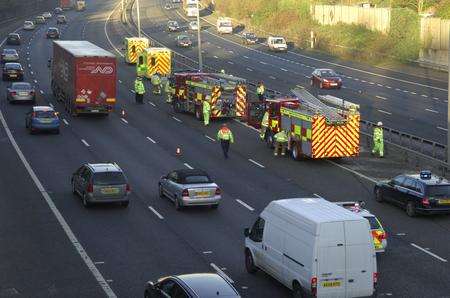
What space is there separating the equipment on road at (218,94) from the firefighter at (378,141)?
39.4ft

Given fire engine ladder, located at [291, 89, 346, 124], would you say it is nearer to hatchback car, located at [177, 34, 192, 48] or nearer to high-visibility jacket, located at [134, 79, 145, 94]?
high-visibility jacket, located at [134, 79, 145, 94]

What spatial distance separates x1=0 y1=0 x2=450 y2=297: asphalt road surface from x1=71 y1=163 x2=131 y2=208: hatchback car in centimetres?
42

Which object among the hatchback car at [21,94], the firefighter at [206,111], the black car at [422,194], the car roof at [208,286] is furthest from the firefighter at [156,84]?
the car roof at [208,286]

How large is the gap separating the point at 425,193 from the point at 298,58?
64.8 m

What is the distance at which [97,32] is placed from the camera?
122m

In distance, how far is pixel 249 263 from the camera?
23812mm

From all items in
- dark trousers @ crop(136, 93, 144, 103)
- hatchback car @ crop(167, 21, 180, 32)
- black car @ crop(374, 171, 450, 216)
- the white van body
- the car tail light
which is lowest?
hatchback car @ crop(167, 21, 180, 32)

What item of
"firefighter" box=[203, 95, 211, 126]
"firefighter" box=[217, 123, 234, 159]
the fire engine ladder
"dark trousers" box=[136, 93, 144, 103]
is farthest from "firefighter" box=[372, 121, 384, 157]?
"dark trousers" box=[136, 93, 144, 103]

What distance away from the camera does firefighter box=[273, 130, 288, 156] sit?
4291cm

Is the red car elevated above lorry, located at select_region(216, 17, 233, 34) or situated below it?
above

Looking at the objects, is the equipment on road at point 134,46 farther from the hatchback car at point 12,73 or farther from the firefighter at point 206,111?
the firefighter at point 206,111

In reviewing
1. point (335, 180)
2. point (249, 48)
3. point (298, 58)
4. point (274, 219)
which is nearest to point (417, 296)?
point (274, 219)

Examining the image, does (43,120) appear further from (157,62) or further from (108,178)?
(157,62)

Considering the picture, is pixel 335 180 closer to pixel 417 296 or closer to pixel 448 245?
pixel 448 245
